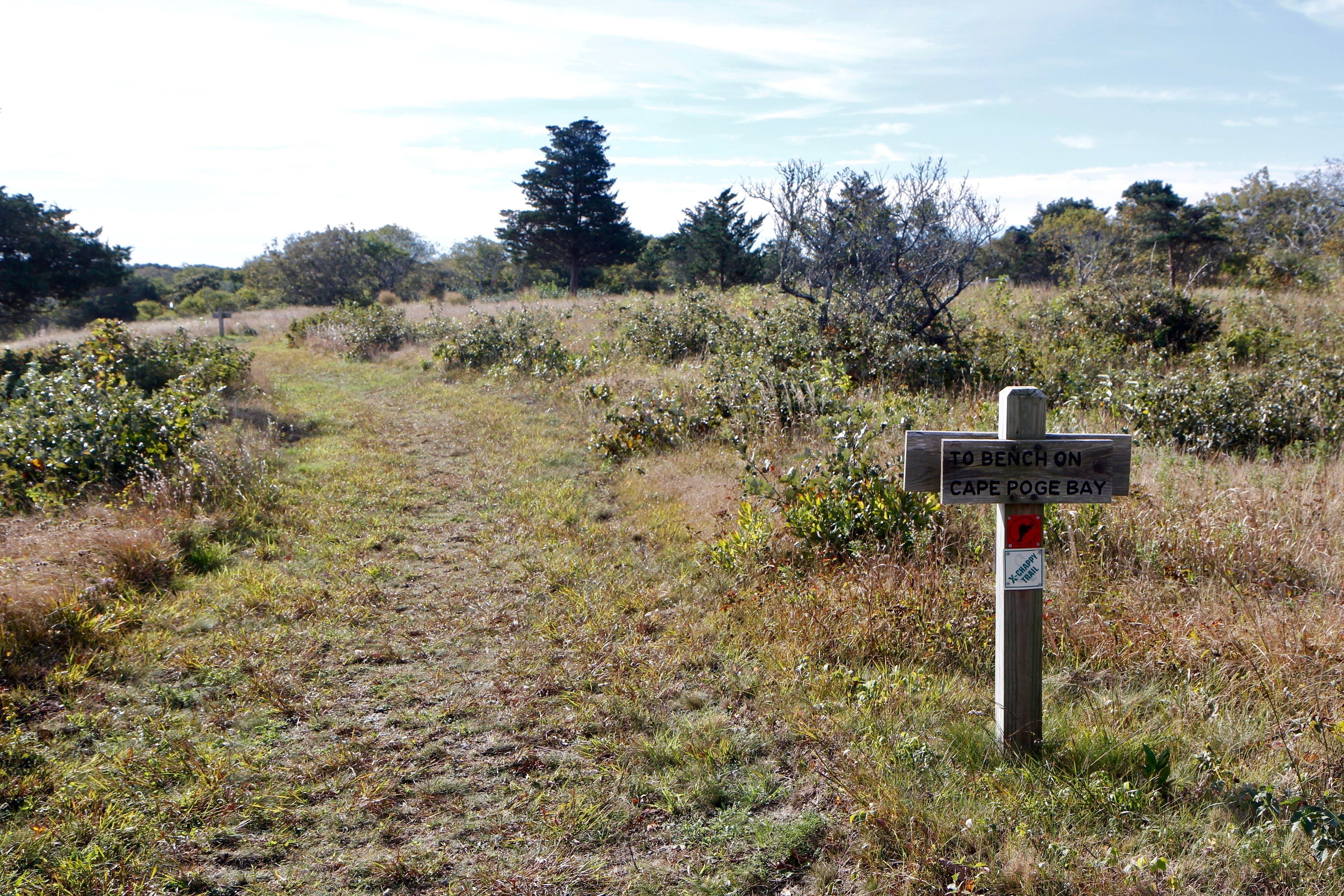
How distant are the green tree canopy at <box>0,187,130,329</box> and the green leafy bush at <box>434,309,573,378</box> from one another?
8.99 metres

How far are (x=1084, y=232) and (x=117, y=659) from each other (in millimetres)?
39161

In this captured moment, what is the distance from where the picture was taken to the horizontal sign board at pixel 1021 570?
3205 millimetres

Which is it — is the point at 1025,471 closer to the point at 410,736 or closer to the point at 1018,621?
the point at 1018,621

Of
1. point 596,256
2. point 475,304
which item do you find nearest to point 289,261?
point 596,256

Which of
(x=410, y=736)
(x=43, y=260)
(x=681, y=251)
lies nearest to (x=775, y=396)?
(x=410, y=736)

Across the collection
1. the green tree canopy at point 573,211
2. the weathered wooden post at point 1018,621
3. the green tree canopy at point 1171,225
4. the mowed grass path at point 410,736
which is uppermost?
the green tree canopy at point 573,211

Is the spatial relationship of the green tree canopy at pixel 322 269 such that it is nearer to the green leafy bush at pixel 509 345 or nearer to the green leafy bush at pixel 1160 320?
the green leafy bush at pixel 509 345

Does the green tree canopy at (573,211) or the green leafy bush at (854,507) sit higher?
the green tree canopy at (573,211)

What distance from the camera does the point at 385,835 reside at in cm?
309

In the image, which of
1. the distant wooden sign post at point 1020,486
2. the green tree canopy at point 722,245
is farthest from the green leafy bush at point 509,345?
the green tree canopy at point 722,245

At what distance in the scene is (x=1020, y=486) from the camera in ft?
10.4

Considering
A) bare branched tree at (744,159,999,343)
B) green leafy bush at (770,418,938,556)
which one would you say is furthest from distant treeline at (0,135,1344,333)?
green leafy bush at (770,418,938,556)

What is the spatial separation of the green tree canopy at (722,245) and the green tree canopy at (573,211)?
19.3 ft

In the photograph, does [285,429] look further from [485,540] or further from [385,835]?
[385,835]
